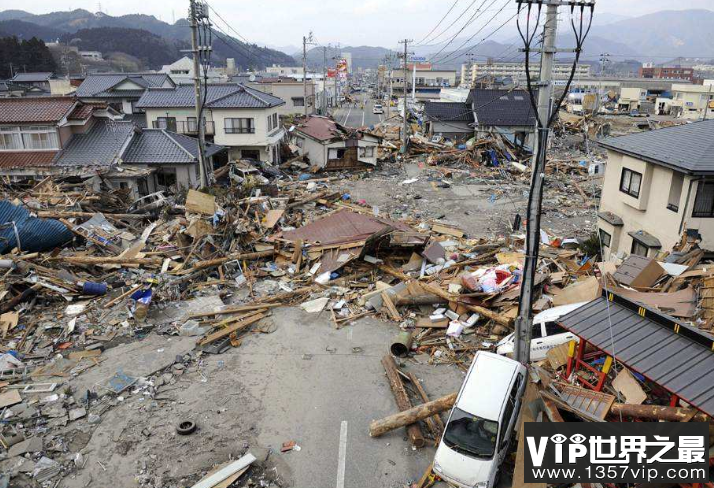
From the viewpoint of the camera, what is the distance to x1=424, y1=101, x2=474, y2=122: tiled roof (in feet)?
145

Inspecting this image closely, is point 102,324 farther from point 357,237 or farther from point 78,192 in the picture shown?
point 78,192

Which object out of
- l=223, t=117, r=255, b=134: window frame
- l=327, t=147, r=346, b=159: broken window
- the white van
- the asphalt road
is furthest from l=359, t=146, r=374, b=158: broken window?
the white van

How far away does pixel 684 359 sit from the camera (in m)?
7.46

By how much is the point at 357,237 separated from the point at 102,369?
28.8ft

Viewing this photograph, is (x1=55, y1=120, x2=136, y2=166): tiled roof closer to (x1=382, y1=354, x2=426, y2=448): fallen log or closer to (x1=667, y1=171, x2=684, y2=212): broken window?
(x1=382, y1=354, x2=426, y2=448): fallen log

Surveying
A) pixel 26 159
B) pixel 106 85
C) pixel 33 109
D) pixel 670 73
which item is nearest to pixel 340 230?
pixel 26 159

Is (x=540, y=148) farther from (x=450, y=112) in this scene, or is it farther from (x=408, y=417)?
(x=450, y=112)

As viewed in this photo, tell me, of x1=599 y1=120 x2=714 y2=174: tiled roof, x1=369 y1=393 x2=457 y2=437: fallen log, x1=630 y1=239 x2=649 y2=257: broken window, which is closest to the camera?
x1=369 y1=393 x2=457 y2=437: fallen log

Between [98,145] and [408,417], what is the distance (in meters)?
21.8

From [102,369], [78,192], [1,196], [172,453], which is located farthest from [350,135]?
[172,453]

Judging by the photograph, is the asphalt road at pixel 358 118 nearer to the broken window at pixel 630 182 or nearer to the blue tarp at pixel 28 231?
the broken window at pixel 630 182

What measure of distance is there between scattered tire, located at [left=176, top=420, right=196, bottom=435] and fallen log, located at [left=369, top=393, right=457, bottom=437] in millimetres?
3313

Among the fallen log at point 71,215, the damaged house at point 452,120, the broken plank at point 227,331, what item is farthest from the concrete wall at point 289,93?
the broken plank at point 227,331

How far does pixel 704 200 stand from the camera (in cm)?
1412
